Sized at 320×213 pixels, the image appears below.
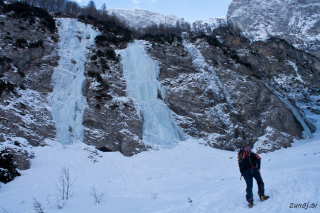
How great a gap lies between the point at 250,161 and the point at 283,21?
56974mm

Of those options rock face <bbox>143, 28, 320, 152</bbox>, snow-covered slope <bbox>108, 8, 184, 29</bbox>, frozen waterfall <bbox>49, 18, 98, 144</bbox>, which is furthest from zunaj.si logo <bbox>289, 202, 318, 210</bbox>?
snow-covered slope <bbox>108, 8, 184, 29</bbox>

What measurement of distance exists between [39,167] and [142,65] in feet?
45.2

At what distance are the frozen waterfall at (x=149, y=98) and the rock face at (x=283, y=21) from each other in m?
31.6

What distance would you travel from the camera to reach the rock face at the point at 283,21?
42438mm

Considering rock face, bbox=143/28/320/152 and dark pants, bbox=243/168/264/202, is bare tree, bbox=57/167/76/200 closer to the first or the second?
dark pants, bbox=243/168/264/202

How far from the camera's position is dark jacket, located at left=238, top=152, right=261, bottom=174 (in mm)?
4137

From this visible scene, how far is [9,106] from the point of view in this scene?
39.7ft

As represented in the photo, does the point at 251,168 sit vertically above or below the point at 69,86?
below

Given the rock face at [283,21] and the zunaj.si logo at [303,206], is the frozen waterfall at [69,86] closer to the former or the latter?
the zunaj.si logo at [303,206]

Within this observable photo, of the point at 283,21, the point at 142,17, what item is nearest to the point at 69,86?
the point at 142,17

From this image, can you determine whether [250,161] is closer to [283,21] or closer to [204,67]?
[204,67]

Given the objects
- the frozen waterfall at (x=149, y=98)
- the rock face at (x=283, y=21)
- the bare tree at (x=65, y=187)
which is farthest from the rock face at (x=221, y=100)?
the rock face at (x=283, y=21)

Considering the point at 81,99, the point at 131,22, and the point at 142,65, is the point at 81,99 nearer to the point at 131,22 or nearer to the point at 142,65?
the point at 142,65

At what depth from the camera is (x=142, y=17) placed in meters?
55.8
